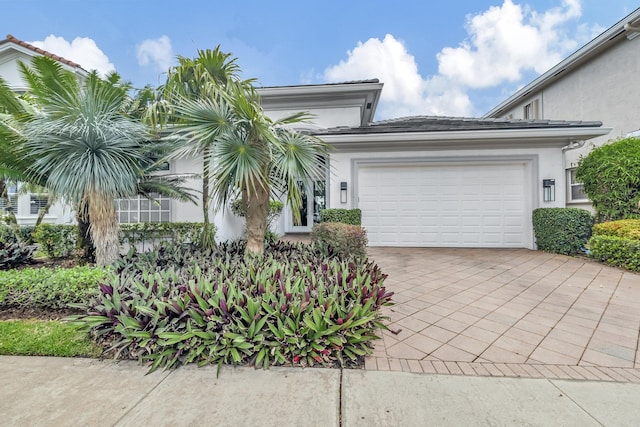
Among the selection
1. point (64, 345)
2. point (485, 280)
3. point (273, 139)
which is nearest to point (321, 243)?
point (273, 139)

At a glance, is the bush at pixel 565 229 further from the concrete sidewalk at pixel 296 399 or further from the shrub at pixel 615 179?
the concrete sidewalk at pixel 296 399

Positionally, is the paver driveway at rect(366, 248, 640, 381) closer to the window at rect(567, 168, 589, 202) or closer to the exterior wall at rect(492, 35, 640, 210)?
the window at rect(567, 168, 589, 202)

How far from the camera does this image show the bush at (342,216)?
26.3ft

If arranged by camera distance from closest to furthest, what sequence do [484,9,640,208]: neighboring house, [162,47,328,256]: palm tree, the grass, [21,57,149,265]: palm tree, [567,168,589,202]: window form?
the grass → [162,47,328,256]: palm tree → [21,57,149,265]: palm tree → [484,9,640,208]: neighboring house → [567,168,589,202]: window

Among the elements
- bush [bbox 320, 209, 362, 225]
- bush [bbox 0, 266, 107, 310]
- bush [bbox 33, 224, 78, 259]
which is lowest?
bush [bbox 0, 266, 107, 310]

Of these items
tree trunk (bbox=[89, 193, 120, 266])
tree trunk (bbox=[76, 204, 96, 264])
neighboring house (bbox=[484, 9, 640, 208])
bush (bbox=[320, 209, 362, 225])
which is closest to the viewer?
tree trunk (bbox=[89, 193, 120, 266])

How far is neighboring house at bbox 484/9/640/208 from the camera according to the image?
381 inches

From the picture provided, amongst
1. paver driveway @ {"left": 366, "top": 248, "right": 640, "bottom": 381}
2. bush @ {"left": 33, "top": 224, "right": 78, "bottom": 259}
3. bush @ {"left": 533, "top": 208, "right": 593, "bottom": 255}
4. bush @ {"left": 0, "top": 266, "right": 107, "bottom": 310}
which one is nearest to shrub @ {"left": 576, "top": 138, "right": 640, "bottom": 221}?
bush @ {"left": 533, "top": 208, "right": 593, "bottom": 255}

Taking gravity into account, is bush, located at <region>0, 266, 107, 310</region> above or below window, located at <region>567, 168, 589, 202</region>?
below

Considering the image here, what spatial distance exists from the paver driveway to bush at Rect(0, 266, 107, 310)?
361cm

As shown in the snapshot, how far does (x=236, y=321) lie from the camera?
273 centimetres

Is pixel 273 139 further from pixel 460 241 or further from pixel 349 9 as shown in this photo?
pixel 349 9

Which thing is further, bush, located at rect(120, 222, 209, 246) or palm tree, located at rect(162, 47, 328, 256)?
bush, located at rect(120, 222, 209, 246)

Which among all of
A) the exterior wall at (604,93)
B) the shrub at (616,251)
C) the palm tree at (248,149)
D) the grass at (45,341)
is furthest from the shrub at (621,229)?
the grass at (45,341)
